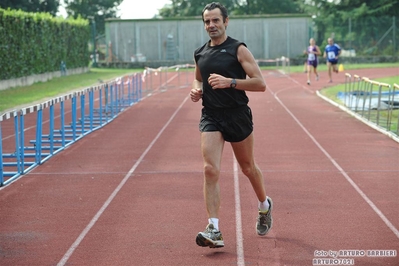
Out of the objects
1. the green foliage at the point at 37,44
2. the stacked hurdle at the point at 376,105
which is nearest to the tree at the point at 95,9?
the green foliage at the point at 37,44

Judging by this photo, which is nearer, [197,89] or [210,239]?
[210,239]

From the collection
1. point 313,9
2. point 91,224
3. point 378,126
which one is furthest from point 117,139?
point 313,9

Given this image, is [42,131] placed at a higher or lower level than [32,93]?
higher

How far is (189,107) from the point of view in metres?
25.5

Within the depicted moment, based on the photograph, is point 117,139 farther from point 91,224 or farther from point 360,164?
point 91,224

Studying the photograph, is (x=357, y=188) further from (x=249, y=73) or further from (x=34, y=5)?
(x=34, y=5)

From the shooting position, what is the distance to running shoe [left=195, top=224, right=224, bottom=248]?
23.7 ft

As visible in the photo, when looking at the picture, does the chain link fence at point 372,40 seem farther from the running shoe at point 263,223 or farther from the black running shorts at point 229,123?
the black running shorts at point 229,123

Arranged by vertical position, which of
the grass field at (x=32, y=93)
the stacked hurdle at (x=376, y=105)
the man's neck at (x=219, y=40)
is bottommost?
the grass field at (x=32, y=93)

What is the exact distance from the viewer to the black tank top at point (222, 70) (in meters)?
7.41

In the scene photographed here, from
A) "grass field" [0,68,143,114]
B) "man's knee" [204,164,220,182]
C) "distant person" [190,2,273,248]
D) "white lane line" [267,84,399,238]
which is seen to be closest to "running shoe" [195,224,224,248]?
"distant person" [190,2,273,248]

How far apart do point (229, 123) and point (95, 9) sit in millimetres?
92988

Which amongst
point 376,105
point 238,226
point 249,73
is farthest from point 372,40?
point 249,73

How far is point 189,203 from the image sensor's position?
987cm
